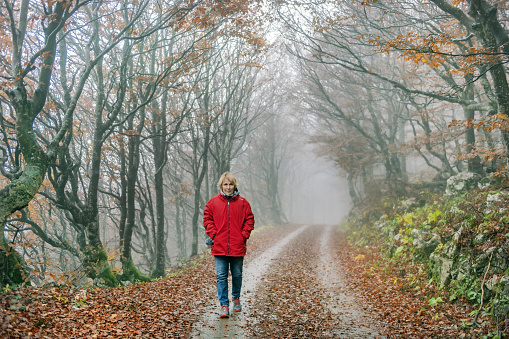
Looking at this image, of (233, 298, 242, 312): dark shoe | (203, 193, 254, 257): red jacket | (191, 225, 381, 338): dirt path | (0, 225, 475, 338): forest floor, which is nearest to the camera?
(0, 225, 475, 338): forest floor

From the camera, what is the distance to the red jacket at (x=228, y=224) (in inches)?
200

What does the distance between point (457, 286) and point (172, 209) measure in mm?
26456

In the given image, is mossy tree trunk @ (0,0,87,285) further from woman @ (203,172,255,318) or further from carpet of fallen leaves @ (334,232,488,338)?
carpet of fallen leaves @ (334,232,488,338)

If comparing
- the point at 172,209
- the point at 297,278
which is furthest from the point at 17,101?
the point at 172,209

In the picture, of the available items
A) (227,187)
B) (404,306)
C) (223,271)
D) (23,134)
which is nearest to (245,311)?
(223,271)

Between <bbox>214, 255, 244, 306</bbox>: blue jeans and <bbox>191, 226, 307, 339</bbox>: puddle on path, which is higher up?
<bbox>214, 255, 244, 306</bbox>: blue jeans

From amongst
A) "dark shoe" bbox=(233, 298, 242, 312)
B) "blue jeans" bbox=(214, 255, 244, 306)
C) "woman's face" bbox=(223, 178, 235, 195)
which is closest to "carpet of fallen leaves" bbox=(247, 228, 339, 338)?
"dark shoe" bbox=(233, 298, 242, 312)

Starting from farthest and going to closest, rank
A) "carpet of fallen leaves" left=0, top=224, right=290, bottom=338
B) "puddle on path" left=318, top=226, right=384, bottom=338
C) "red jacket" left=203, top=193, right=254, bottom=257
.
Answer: "red jacket" left=203, top=193, right=254, bottom=257 < "puddle on path" left=318, top=226, right=384, bottom=338 < "carpet of fallen leaves" left=0, top=224, right=290, bottom=338

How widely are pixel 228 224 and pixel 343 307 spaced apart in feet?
10.0

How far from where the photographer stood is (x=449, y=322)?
505cm

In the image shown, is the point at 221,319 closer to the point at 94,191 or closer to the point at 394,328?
the point at 394,328

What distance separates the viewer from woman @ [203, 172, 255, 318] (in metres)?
5.09

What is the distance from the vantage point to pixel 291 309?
5.94 meters

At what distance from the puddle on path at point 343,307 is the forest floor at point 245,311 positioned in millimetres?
16
